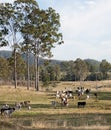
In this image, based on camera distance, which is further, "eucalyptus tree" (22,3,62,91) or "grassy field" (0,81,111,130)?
"eucalyptus tree" (22,3,62,91)

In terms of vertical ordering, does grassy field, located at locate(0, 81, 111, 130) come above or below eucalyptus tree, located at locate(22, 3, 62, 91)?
below

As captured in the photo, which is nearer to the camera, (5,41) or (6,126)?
(6,126)

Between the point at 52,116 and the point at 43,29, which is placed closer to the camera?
the point at 52,116

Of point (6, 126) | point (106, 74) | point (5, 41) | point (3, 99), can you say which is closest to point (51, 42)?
point (5, 41)

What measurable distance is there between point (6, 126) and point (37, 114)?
1223 cm

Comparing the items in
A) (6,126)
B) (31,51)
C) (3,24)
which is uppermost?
(3,24)

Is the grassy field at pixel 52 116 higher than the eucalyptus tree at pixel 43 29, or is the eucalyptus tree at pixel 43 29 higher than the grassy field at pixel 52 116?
the eucalyptus tree at pixel 43 29

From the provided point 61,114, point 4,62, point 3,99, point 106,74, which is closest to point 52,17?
point 3,99

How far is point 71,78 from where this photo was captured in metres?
177

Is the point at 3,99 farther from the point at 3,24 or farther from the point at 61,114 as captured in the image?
the point at 3,24

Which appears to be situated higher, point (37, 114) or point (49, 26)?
point (49, 26)

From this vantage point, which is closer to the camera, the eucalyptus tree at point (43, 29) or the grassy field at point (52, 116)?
the grassy field at point (52, 116)

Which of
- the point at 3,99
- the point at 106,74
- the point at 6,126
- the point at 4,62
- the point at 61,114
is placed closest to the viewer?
the point at 6,126

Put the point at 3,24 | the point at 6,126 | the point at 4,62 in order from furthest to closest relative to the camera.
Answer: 1. the point at 4,62
2. the point at 3,24
3. the point at 6,126
